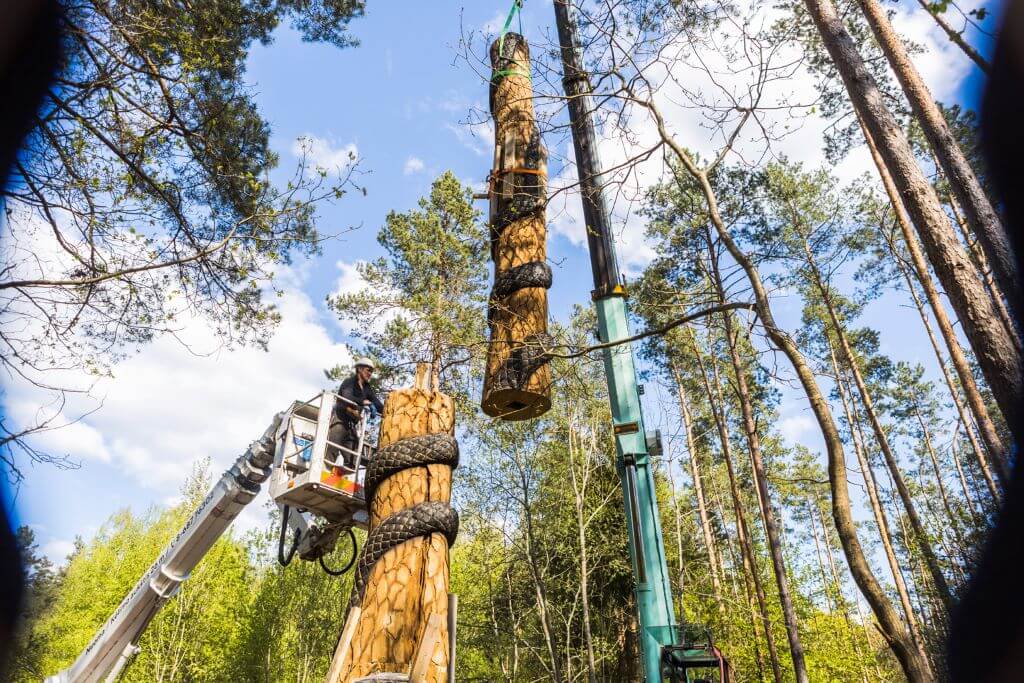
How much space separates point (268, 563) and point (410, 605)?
20.5 metres

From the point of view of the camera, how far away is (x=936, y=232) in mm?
3834

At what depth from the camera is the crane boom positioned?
21.1 ft

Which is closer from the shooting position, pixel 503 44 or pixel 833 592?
pixel 503 44

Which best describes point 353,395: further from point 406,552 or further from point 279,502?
point 406,552

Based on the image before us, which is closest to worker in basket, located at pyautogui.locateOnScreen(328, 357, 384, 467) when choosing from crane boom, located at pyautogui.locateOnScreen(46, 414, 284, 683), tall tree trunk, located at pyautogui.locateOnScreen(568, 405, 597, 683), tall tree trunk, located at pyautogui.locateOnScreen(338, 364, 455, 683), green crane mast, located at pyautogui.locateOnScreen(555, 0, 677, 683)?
crane boom, located at pyautogui.locateOnScreen(46, 414, 284, 683)

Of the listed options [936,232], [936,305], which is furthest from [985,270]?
[936,232]

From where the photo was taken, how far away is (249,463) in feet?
21.2

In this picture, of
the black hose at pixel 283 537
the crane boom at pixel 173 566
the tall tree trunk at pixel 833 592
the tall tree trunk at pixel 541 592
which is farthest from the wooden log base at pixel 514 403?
the tall tree trunk at pixel 833 592

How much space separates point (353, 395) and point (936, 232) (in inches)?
199

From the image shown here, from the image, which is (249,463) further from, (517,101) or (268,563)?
(268,563)

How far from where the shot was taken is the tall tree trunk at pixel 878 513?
1259 centimetres

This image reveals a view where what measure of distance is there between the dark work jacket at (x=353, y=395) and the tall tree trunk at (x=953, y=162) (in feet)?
16.2

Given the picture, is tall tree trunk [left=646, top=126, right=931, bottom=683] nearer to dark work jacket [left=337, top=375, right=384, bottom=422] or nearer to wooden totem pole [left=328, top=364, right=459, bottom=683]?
wooden totem pole [left=328, top=364, right=459, bottom=683]

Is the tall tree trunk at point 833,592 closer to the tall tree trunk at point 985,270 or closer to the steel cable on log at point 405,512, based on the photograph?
the tall tree trunk at point 985,270
